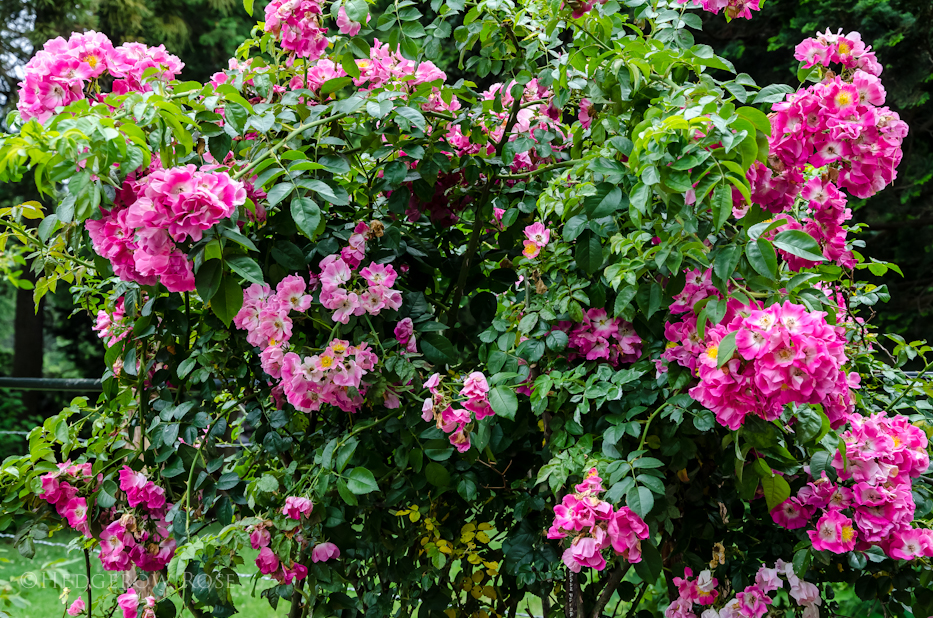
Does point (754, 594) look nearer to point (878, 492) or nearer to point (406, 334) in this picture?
point (878, 492)

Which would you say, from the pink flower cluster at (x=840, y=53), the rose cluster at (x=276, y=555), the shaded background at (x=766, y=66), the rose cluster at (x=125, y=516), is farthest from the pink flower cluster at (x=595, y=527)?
the shaded background at (x=766, y=66)

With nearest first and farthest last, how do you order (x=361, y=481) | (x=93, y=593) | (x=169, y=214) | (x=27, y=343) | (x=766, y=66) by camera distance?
(x=169, y=214), (x=361, y=481), (x=93, y=593), (x=766, y=66), (x=27, y=343)

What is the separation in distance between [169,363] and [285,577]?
51 cm

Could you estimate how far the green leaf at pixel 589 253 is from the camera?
1.29 meters

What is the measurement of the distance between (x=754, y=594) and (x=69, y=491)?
1.36 meters

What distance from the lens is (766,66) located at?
5.23 metres

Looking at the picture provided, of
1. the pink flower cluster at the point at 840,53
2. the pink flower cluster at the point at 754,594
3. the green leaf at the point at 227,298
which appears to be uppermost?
the pink flower cluster at the point at 840,53

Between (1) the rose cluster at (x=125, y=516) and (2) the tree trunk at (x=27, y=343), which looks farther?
(2) the tree trunk at (x=27, y=343)

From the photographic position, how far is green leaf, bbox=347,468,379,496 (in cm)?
126

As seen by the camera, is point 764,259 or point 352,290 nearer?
point 764,259

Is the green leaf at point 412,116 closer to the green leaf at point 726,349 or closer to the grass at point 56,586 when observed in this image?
the green leaf at point 726,349

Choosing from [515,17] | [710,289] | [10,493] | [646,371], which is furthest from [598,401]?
[10,493]

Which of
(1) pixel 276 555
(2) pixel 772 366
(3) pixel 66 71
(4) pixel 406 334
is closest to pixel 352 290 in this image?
(4) pixel 406 334

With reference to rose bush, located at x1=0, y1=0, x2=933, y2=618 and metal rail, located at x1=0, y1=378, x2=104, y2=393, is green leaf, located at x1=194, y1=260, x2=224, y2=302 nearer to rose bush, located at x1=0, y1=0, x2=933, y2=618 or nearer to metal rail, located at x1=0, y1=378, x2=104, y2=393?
rose bush, located at x1=0, y1=0, x2=933, y2=618
